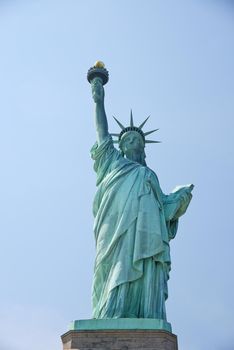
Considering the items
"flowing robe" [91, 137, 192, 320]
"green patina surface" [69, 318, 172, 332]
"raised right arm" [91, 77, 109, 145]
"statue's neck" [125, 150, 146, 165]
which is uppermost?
"raised right arm" [91, 77, 109, 145]

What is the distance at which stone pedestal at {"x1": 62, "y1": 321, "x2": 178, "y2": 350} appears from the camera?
11633mm

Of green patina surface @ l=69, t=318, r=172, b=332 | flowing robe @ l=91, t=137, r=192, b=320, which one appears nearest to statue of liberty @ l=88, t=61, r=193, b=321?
flowing robe @ l=91, t=137, r=192, b=320

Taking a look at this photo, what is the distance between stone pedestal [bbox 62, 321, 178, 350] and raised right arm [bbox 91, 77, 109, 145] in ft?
15.4

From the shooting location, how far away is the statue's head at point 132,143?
15.2 metres

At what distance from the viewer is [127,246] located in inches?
517

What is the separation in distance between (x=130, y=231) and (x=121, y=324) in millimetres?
2111

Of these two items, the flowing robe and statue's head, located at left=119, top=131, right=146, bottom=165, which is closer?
the flowing robe

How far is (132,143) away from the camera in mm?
15266

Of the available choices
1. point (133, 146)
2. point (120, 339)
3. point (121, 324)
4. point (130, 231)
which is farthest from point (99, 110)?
point (120, 339)

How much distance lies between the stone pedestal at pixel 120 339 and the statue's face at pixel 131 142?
4.84 m

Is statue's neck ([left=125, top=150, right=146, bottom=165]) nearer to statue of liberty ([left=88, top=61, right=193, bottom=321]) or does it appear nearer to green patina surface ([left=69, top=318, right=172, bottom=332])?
statue of liberty ([left=88, top=61, right=193, bottom=321])

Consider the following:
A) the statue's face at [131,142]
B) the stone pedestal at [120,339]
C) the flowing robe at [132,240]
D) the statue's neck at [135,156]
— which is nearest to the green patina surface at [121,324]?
the stone pedestal at [120,339]

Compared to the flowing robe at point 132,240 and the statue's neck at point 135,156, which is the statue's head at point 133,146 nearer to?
the statue's neck at point 135,156

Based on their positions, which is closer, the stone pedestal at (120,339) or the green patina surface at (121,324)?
the stone pedestal at (120,339)
